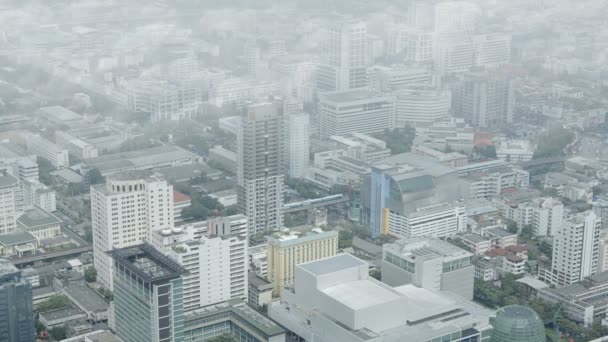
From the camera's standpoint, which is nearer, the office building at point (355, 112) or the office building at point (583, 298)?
the office building at point (583, 298)

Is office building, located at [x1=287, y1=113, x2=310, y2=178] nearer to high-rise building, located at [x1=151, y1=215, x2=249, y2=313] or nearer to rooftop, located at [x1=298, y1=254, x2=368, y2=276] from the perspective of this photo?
high-rise building, located at [x1=151, y1=215, x2=249, y2=313]

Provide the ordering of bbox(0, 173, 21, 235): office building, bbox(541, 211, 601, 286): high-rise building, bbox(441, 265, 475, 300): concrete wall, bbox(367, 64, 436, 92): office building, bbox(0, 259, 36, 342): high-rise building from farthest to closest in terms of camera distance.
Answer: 1. bbox(367, 64, 436, 92): office building
2. bbox(0, 173, 21, 235): office building
3. bbox(541, 211, 601, 286): high-rise building
4. bbox(441, 265, 475, 300): concrete wall
5. bbox(0, 259, 36, 342): high-rise building

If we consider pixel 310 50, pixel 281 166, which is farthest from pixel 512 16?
pixel 281 166

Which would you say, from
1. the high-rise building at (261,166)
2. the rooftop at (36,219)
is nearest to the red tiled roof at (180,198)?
the high-rise building at (261,166)

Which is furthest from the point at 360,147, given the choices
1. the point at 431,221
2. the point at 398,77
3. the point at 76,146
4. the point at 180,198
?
the point at 76,146

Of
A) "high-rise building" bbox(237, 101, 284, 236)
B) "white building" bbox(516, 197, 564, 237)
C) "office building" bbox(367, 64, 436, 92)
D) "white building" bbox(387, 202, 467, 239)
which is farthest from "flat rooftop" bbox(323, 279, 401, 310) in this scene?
"office building" bbox(367, 64, 436, 92)

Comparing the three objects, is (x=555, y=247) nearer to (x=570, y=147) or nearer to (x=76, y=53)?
(x=570, y=147)

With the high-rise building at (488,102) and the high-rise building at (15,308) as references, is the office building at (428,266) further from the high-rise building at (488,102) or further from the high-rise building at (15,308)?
the high-rise building at (488,102)
